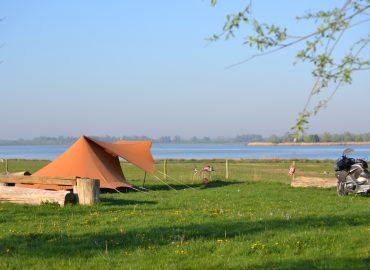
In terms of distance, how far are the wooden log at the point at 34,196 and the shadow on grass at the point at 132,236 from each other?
4109 millimetres

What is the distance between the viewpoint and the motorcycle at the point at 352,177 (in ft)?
60.5

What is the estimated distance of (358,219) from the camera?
39.2ft

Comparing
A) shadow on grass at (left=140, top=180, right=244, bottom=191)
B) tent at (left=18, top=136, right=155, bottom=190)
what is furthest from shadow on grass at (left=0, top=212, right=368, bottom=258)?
shadow on grass at (left=140, top=180, right=244, bottom=191)

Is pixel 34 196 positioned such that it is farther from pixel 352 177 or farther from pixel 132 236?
pixel 352 177

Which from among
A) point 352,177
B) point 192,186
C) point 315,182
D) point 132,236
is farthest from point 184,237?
point 192,186

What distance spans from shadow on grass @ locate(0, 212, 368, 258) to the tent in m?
10.2

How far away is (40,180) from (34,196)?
1.62m

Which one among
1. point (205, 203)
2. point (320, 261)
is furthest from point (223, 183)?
point (320, 261)

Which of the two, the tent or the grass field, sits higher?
the tent

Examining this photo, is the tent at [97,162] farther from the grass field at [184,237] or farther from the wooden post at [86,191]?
the grass field at [184,237]

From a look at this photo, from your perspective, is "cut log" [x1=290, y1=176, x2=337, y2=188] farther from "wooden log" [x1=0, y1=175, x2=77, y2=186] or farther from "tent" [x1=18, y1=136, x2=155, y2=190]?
"wooden log" [x1=0, y1=175, x2=77, y2=186]

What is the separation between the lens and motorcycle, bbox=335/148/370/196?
1845 centimetres

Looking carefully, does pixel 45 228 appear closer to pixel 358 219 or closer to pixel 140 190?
pixel 358 219

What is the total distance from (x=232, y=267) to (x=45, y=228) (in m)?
4.68
